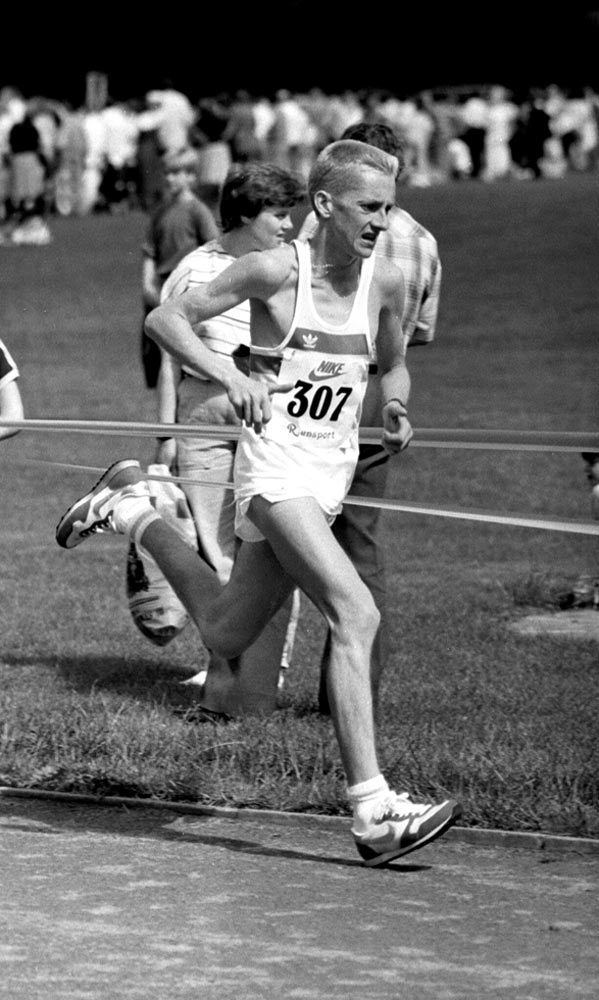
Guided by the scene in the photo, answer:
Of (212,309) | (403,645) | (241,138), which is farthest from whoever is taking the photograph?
(241,138)

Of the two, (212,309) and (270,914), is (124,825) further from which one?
(212,309)

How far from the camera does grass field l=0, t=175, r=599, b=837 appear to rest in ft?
20.2

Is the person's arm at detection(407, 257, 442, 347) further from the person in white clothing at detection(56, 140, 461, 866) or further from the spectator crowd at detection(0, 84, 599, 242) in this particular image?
the spectator crowd at detection(0, 84, 599, 242)

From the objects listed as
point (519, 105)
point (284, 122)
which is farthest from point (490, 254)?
point (519, 105)

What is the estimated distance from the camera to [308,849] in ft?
18.4

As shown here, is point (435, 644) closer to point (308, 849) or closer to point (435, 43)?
point (308, 849)

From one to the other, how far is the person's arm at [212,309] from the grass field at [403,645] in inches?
53.2

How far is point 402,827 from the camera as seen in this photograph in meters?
5.29

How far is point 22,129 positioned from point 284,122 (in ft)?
28.8

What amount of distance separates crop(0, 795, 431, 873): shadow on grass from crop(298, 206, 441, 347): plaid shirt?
2160 millimetres

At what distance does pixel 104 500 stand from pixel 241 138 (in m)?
33.6

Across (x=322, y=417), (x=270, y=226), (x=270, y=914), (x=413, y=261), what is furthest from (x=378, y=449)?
(x=270, y=914)

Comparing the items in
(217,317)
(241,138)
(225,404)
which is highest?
(241,138)

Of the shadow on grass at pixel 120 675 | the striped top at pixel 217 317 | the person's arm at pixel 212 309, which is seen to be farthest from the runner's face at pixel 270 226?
the shadow on grass at pixel 120 675
